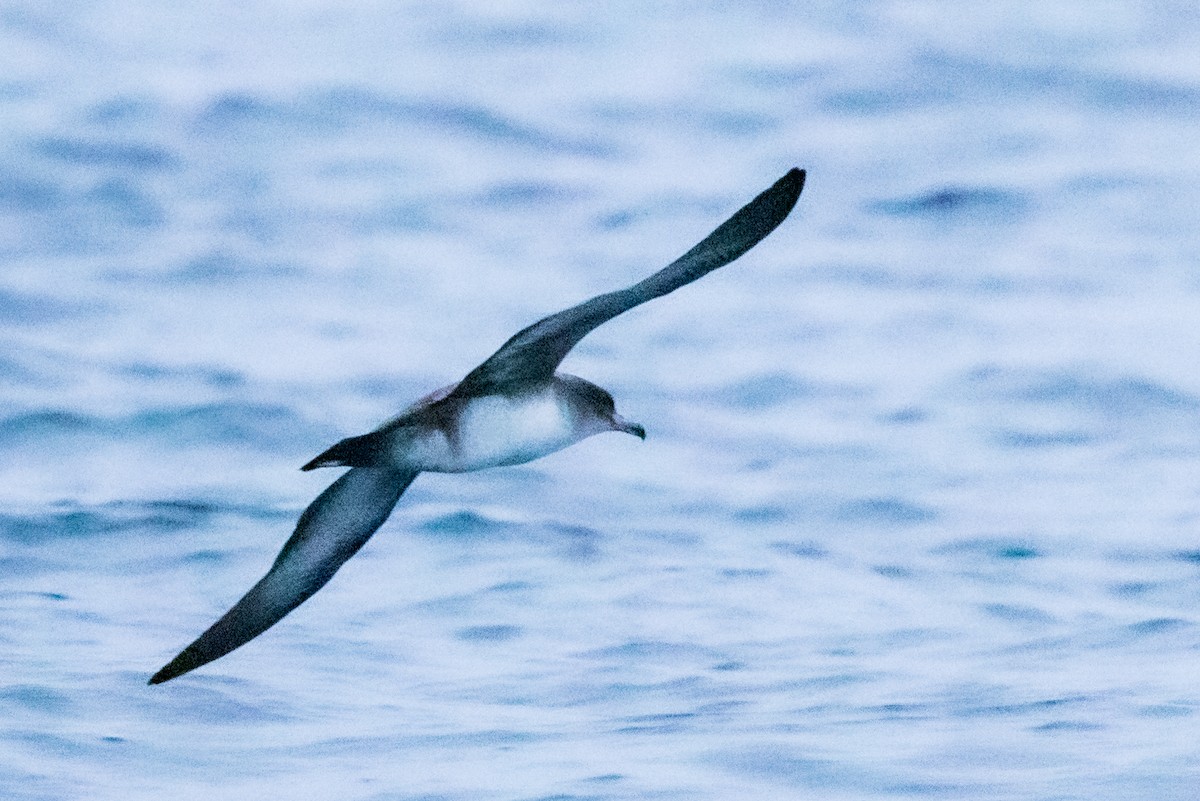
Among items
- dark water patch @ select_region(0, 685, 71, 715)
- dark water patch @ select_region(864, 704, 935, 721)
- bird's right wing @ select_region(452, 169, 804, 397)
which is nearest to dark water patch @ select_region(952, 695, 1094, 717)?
dark water patch @ select_region(864, 704, 935, 721)

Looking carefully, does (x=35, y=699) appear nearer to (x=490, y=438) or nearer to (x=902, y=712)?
(x=902, y=712)

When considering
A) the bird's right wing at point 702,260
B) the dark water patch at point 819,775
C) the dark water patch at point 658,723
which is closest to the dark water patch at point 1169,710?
the dark water patch at point 819,775

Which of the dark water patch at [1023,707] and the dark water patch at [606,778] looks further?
the dark water patch at [606,778]

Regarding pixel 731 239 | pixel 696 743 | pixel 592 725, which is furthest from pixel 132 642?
pixel 731 239

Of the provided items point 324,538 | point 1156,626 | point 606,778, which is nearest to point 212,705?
point 606,778

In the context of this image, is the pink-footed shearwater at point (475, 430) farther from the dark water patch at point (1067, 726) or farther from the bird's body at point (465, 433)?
the dark water patch at point (1067, 726)

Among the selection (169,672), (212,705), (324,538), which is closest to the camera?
(169,672)
